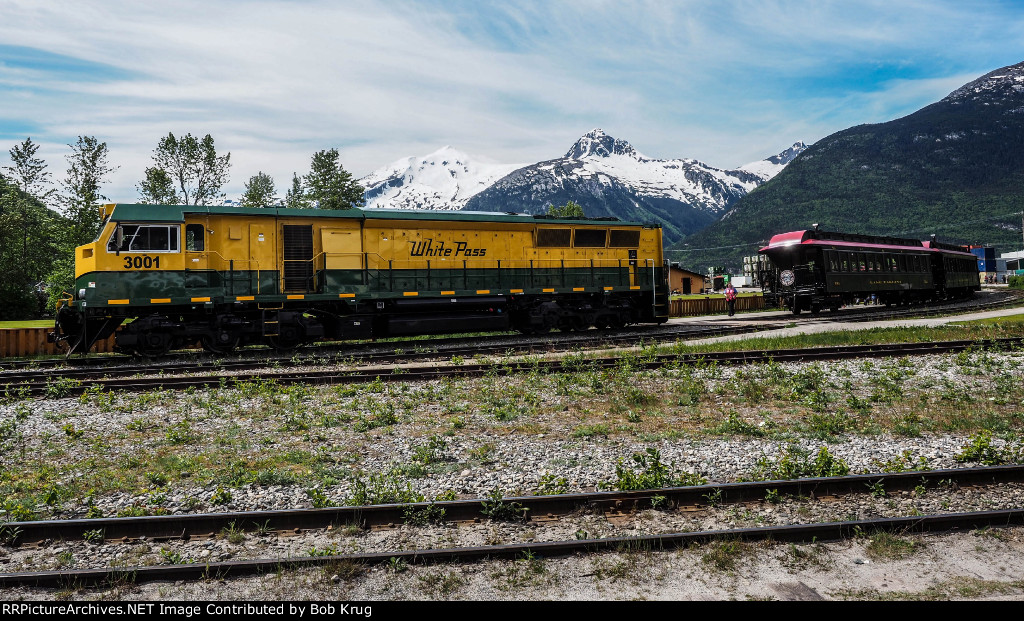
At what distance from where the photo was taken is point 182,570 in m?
4.85

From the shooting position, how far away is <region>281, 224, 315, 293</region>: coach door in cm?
1786

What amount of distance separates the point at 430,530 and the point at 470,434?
3309 mm

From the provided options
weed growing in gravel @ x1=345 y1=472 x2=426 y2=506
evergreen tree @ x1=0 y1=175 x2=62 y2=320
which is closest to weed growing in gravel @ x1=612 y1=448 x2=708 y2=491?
weed growing in gravel @ x1=345 y1=472 x2=426 y2=506

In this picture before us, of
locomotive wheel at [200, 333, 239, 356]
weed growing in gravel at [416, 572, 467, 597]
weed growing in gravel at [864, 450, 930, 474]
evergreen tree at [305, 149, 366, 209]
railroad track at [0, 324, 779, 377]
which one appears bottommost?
weed growing in gravel at [416, 572, 467, 597]

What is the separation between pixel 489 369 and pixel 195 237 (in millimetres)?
9776

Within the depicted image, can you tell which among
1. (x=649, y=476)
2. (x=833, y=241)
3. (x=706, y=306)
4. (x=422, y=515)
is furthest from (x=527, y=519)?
(x=706, y=306)

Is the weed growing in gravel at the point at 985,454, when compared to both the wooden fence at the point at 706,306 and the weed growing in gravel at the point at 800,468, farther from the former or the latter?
the wooden fence at the point at 706,306

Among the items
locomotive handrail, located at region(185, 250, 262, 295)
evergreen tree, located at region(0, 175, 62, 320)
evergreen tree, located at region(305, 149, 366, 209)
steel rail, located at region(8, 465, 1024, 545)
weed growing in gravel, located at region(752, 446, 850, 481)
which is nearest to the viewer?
steel rail, located at region(8, 465, 1024, 545)

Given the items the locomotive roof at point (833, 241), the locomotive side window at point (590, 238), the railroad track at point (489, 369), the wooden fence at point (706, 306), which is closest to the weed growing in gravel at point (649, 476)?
the railroad track at point (489, 369)

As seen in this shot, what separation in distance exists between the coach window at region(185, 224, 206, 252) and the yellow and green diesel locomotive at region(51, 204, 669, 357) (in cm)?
4

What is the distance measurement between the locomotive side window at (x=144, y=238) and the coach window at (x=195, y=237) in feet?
0.95

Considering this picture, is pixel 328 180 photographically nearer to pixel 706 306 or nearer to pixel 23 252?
pixel 23 252

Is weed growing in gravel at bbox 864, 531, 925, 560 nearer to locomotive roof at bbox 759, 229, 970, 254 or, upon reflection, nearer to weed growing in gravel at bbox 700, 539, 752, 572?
weed growing in gravel at bbox 700, 539, 752, 572
